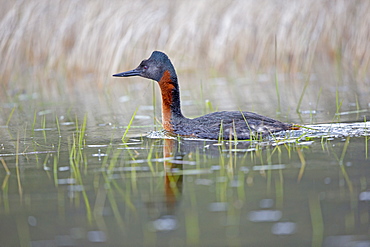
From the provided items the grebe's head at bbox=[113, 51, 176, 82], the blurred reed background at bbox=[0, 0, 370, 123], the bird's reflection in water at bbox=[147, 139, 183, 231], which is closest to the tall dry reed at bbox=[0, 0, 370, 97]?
the blurred reed background at bbox=[0, 0, 370, 123]

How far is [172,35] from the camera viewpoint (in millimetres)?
12070

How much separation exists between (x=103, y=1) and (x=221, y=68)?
8.75ft

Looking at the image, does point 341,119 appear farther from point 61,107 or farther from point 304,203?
point 61,107

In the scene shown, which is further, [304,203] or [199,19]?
[199,19]

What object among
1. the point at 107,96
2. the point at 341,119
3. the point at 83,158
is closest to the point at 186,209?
the point at 83,158

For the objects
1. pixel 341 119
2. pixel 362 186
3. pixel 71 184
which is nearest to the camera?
pixel 362 186

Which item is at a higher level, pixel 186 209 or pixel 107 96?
pixel 107 96

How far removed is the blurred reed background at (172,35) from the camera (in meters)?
11.8

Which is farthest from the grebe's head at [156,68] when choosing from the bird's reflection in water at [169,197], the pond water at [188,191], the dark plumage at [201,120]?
the bird's reflection in water at [169,197]

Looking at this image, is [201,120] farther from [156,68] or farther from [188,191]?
[188,191]

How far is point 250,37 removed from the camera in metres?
12.4

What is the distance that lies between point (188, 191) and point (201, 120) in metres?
2.67

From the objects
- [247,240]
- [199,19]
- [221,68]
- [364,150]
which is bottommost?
[247,240]

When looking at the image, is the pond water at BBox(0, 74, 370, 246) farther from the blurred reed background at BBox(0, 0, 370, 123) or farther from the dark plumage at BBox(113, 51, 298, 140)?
the blurred reed background at BBox(0, 0, 370, 123)
